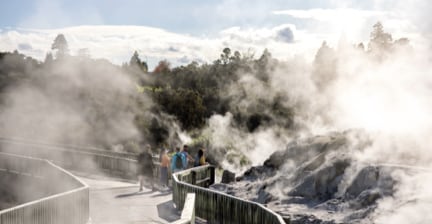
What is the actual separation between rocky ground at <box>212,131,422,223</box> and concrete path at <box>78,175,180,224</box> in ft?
9.03

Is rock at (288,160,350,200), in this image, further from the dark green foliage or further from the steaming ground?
the dark green foliage

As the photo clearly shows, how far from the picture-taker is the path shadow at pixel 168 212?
15.0 m

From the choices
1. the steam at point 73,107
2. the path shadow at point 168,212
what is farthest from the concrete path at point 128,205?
the steam at point 73,107

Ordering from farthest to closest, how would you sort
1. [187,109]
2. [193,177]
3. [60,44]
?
[60,44]
[187,109]
[193,177]

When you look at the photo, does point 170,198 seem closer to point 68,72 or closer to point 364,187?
point 364,187

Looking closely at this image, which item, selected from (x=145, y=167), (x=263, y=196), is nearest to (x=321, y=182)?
(x=263, y=196)

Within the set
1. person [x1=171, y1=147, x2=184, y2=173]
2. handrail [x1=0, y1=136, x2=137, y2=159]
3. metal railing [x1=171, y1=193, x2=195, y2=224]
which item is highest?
metal railing [x1=171, y1=193, x2=195, y2=224]

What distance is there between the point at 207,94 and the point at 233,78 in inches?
489

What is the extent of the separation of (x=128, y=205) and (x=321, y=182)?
575 cm

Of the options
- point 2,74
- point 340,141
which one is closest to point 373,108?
point 340,141

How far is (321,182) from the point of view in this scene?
1598 centimetres

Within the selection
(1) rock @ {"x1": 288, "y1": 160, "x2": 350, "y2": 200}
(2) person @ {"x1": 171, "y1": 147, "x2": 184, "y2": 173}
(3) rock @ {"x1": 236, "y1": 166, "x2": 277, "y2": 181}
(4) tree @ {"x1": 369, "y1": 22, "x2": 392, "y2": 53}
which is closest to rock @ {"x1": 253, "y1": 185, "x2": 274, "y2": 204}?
(1) rock @ {"x1": 288, "y1": 160, "x2": 350, "y2": 200}

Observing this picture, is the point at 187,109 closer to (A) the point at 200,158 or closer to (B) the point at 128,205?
(A) the point at 200,158

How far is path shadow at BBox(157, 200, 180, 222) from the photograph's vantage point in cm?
1497
